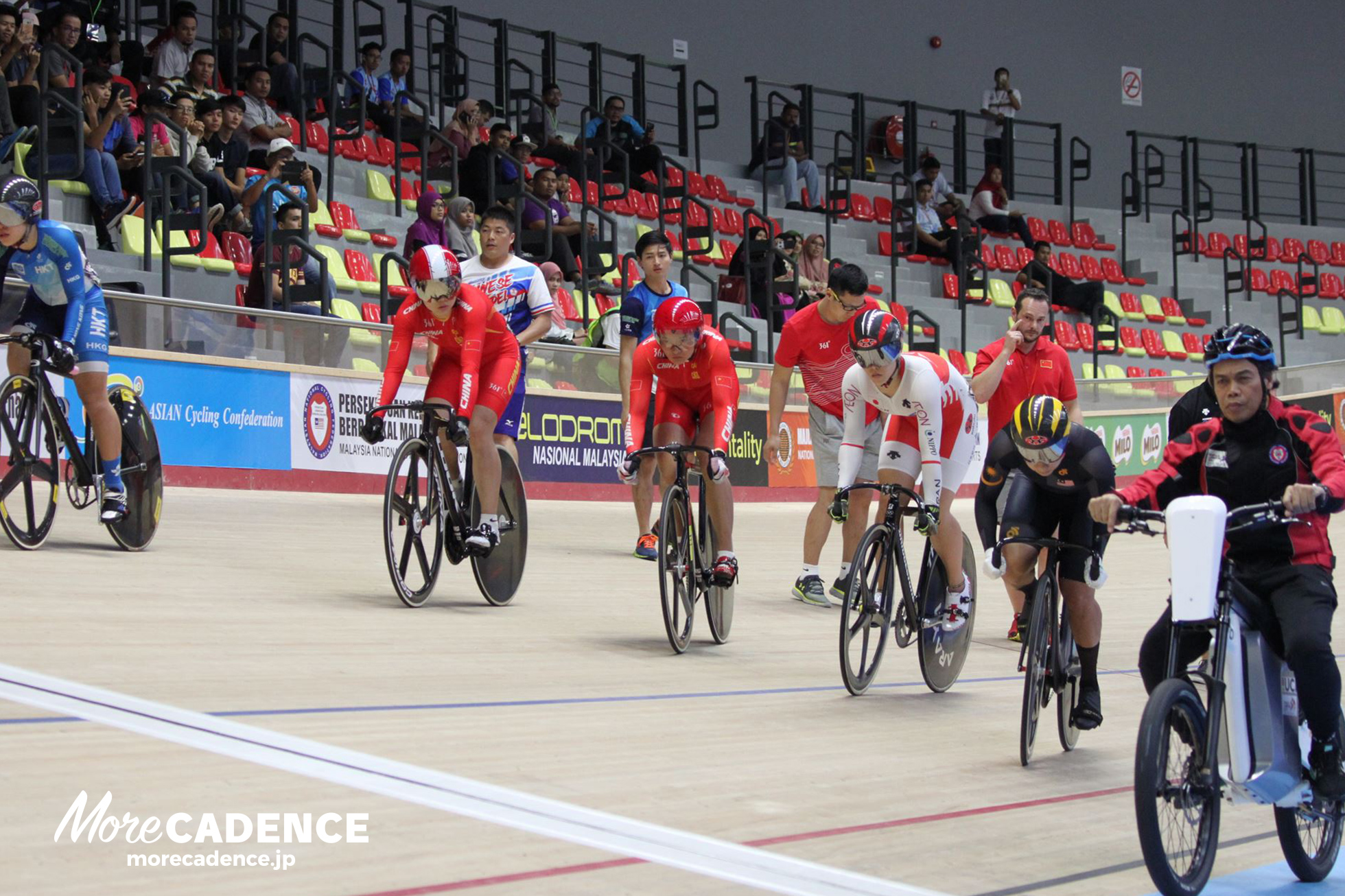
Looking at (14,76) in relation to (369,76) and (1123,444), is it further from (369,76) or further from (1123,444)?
(1123,444)

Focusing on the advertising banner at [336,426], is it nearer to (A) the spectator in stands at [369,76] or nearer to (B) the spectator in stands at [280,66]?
(B) the spectator in stands at [280,66]

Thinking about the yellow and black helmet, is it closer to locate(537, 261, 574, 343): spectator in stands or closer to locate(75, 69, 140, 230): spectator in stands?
locate(537, 261, 574, 343): spectator in stands

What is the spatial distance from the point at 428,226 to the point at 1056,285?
1194cm

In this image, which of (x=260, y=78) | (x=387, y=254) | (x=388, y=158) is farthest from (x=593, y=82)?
(x=387, y=254)

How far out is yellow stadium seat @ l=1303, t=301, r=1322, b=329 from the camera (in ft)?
79.8

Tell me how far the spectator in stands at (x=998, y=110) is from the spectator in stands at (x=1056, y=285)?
6.52 ft

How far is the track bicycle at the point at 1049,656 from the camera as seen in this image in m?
4.73

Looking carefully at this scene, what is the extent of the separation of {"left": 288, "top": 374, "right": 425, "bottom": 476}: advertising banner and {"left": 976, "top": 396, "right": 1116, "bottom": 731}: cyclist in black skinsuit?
588cm

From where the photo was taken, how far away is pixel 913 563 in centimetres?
1029

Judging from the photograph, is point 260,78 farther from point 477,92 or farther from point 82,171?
point 477,92

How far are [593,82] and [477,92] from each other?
79.8 inches

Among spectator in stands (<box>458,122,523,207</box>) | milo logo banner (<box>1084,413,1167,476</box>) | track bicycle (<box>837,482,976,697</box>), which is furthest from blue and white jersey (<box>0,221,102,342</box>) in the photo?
milo logo banner (<box>1084,413,1167,476</box>)

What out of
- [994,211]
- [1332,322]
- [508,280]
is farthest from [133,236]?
[1332,322]

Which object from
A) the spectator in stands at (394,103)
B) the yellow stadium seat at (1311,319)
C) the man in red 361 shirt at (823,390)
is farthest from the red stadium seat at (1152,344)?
the man in red 361 shirt at (823,390)
